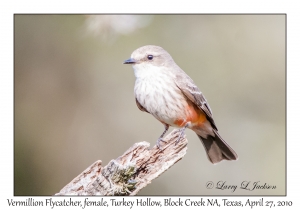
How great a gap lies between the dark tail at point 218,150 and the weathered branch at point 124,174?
2.16m

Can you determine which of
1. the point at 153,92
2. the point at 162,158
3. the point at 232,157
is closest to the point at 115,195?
the point at 162,158

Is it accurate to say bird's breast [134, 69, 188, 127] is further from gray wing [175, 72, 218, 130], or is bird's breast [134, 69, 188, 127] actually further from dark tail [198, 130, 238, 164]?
dark tail [198, 130, 238, 164]

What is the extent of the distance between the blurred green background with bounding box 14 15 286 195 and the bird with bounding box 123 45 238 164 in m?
1.95

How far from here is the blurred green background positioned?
9.25 meters

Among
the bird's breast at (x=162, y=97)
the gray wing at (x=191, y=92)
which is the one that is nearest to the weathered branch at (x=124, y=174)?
the bird's breast at (x=162, y=97)

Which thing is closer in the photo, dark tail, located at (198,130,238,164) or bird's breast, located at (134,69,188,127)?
bird's breast, located at (134,69,188,127)

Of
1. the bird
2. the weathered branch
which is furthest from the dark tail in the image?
the weathered branch

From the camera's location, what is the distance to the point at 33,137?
366 inches

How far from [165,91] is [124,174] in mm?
2045

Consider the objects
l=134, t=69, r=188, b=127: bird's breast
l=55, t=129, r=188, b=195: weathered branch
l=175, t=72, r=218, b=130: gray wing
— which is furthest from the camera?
l=175, t=72, r=218, b=130: gray wing

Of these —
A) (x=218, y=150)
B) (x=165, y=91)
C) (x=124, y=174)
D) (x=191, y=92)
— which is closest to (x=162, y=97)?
(x=165, y=91)

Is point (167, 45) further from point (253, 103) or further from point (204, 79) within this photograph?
point (253, 103)

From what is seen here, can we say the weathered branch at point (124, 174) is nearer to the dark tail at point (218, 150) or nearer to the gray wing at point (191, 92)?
the gray wing at point (191, 92)

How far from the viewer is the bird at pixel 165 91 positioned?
6980 millimetres
